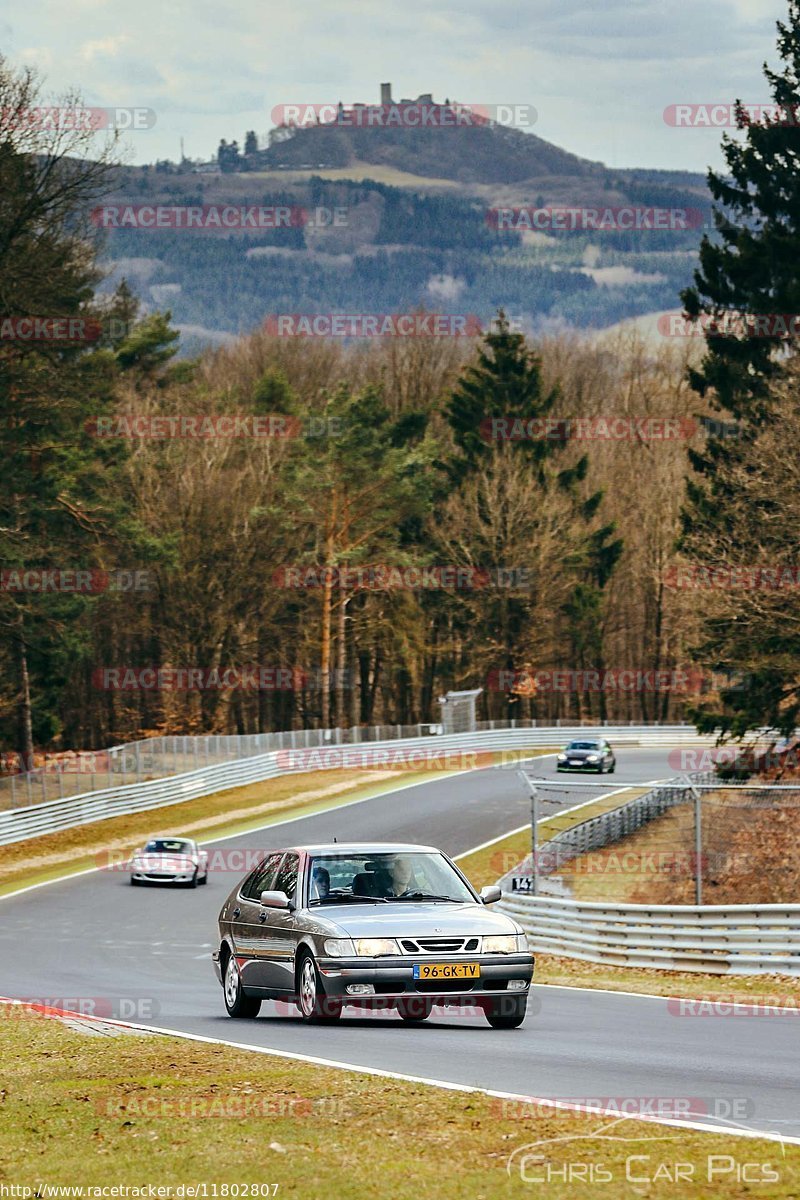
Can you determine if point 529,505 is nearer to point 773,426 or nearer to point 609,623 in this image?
point 609,623

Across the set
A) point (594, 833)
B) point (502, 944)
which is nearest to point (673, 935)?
point (502, 944)

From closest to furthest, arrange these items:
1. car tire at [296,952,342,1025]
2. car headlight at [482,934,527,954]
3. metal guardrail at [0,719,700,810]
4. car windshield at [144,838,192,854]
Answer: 1. car headlight at [482,934,527,954]
2. car tire at [296,952,342,1025]
3. car windshield at [144,838,192,854]
4. metal guardrail at [0,719,700,810]

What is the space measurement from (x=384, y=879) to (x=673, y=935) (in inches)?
360

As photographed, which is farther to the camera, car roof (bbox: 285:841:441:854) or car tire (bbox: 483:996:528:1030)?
car roof (bbox: 285:841:441:854)

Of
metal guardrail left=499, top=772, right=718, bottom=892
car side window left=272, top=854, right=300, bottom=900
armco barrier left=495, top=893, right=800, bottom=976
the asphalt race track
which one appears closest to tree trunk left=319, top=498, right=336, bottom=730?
metal guardrail left=499, top=772, right=718, bottom=892

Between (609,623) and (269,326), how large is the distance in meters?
30.5

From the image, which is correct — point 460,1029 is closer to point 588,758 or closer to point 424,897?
point 424,897

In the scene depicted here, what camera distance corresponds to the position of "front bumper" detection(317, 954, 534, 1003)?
42.6ft

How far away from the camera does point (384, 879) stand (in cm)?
1410

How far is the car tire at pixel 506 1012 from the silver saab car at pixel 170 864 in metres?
25.5

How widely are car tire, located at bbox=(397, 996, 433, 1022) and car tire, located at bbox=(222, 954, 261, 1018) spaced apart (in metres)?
1.62

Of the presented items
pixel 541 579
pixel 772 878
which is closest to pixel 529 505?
pixel 541 579

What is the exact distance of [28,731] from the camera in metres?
58.1

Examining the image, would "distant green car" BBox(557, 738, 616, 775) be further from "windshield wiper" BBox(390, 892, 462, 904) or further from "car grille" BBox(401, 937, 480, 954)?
"car grille" BBox(401, 937, 480, 954)
